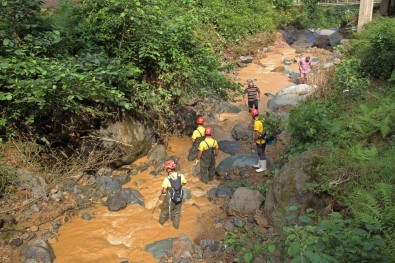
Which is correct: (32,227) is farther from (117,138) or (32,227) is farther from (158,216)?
(117,138)

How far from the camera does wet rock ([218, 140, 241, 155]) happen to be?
39.7ft

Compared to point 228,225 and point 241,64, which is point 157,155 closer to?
point 228,225

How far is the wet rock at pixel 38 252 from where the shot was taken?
6.93 m

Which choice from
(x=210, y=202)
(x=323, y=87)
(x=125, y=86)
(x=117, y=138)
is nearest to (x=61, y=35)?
(x=125, y=86)

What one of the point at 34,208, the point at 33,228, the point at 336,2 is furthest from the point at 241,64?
the point at 336,2

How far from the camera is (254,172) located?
10164 mm

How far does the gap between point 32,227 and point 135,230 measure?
7.31 ft

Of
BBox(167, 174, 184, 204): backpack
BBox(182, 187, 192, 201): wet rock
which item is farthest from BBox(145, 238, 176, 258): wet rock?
BBox(182, 187, 192, 201): wet rock

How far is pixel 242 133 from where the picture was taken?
1304cm

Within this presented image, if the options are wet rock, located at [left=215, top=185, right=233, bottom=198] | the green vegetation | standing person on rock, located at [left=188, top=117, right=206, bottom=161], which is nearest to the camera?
the green vegetation

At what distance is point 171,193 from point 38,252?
2891 millimetres

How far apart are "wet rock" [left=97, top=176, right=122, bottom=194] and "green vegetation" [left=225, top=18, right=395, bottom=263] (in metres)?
3.60

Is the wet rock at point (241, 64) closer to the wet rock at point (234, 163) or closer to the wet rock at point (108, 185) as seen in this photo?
the wet rock at point (234, 163)

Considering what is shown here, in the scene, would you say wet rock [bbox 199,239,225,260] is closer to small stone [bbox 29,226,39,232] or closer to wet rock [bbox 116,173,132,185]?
wet rock [bbox 116,173,132,185]
